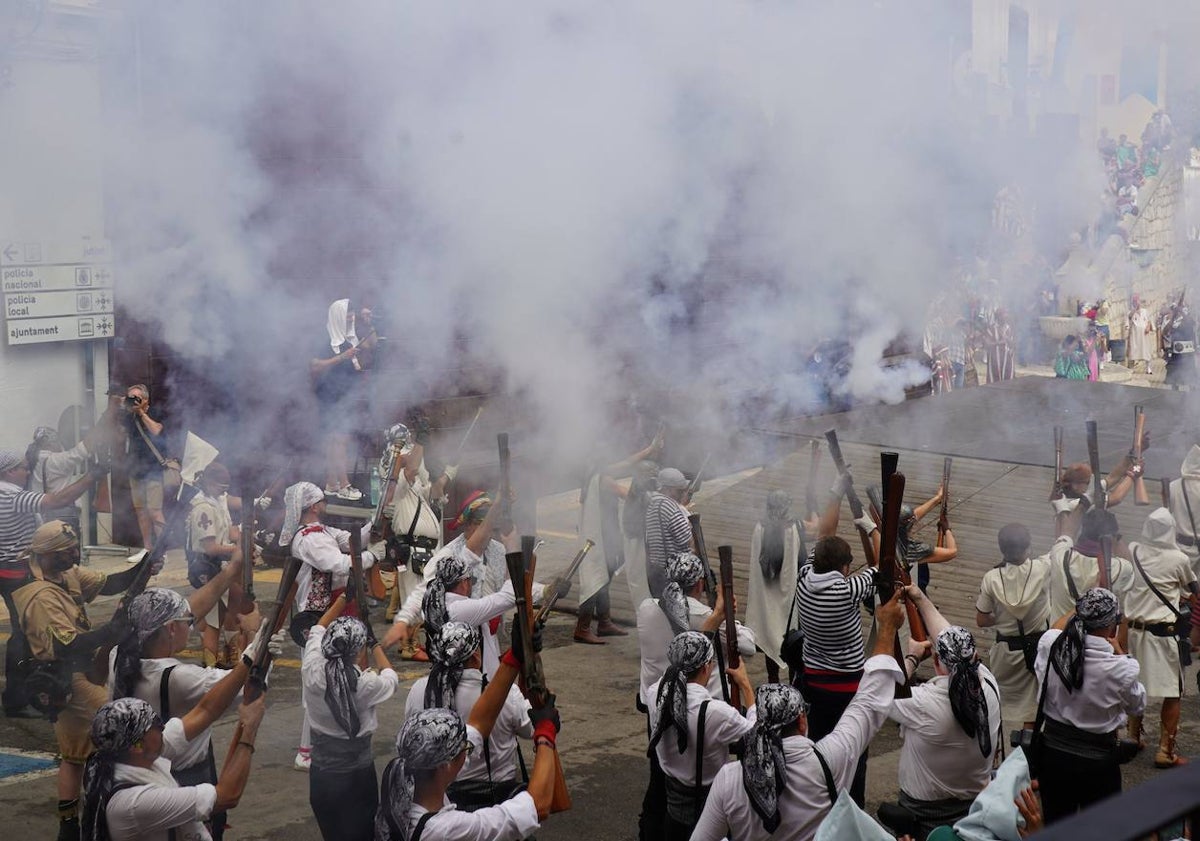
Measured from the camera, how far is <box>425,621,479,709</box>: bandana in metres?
5.97

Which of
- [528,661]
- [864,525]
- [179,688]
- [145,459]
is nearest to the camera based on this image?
[528,661]

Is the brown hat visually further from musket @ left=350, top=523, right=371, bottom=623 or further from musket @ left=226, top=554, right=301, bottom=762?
musket @ left=226, top=554, right=301, bottom=762

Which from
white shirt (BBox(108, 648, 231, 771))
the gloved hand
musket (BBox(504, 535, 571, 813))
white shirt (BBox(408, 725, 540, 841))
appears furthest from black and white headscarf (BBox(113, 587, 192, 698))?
white shirt (BBox(408, 725, 540, 841))

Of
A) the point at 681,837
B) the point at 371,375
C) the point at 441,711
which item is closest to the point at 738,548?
the point at 371,375

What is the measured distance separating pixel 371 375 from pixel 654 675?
5764 millimetres

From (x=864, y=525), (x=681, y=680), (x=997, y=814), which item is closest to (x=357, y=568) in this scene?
(x=681, y=680)

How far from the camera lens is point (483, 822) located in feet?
15.1

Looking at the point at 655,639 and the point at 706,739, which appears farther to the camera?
the point at 655,639

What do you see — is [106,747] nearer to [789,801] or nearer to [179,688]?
[179,688]

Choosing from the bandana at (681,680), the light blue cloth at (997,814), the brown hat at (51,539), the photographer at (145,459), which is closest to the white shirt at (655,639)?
the bandana at (681,680)

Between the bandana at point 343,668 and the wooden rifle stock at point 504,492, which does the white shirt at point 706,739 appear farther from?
the wooden rifle stock at point 504,492

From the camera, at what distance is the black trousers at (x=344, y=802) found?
6.45m

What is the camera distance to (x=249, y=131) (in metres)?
10.1

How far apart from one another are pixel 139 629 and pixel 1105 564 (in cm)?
540
